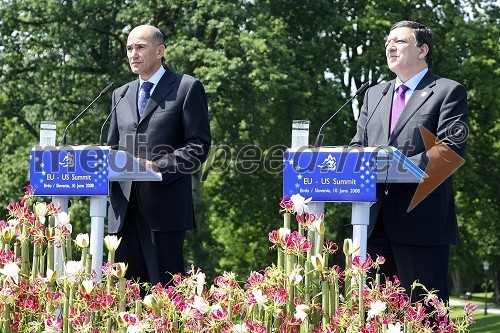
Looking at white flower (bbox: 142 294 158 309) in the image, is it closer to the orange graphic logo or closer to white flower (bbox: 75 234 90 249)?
white flower (bbox: 75 234 90 249)

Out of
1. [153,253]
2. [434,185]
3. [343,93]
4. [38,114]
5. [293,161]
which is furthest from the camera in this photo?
[343,93]

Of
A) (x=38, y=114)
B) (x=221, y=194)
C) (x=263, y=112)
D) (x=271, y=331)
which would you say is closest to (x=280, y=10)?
(x=263, y=112)

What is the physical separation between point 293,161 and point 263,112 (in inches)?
579

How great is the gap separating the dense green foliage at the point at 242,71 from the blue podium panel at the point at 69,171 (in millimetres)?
12351

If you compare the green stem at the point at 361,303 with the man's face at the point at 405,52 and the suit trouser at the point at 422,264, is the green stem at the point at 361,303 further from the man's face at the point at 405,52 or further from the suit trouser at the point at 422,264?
the man's face at the point at 405,52

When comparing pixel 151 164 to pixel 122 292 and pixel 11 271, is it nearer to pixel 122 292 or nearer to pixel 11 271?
pixel 11 271

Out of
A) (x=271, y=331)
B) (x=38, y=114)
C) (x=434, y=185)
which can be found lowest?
(x=271, y=331)

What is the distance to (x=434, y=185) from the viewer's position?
4.45 meters

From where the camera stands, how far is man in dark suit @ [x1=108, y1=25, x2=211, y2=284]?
4.95 m

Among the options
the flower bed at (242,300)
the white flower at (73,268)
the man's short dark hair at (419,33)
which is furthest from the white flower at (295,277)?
the man's short dark hair at (419,33)

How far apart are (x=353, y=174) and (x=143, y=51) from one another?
1.68m

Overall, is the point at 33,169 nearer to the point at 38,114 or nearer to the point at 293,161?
the point at 293,161

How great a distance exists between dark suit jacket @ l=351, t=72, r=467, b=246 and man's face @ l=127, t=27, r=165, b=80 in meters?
1.43

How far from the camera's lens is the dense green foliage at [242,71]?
17641mm
